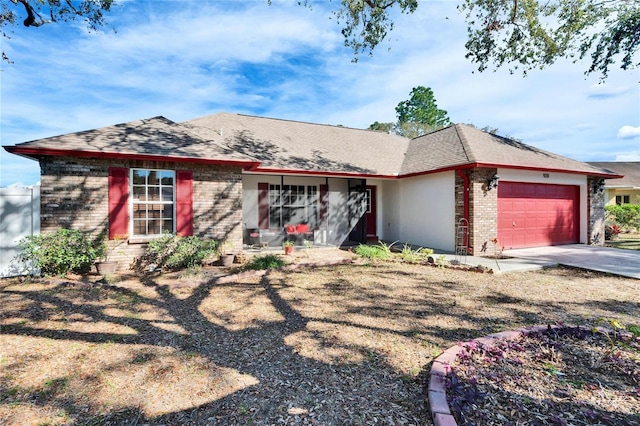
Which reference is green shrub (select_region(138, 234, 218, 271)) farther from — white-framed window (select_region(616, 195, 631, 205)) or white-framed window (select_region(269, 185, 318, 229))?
white-framed window (select_region(616, 195, 631, 205))

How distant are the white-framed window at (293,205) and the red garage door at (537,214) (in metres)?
6.76

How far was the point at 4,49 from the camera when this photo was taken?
8.34 meters

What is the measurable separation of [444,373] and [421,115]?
46.5 meters

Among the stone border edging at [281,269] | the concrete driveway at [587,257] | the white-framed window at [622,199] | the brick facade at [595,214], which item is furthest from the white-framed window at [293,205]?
the white-framed window at [622,199]

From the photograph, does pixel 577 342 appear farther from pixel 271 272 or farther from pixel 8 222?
pixel 8 222

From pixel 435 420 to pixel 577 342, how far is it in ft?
8.49

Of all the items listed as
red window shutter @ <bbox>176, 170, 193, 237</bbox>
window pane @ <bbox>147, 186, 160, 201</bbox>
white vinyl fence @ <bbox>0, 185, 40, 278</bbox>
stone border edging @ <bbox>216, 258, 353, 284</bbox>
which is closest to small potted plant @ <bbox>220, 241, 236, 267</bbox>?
red window shutter @ <bbox>176, 170, 193, 237</bbox>

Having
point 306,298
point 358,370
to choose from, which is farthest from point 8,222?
point 358,370

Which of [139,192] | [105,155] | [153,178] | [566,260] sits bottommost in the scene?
[566,260]

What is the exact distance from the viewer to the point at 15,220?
7.06m

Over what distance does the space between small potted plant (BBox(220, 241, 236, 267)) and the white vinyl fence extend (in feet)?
13.5

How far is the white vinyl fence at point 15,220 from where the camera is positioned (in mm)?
7004

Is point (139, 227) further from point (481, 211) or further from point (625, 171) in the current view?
point (625, 171)

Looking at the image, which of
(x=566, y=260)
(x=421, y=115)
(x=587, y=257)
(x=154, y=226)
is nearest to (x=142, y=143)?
(x=154, y=226)
